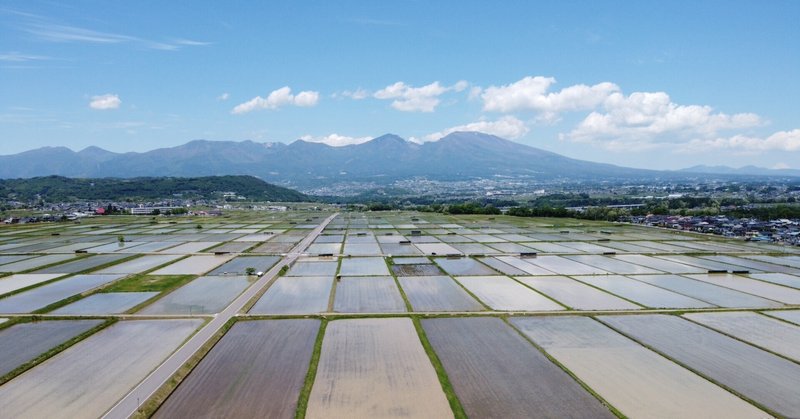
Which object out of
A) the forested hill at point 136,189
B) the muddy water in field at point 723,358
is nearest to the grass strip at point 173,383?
the muddy water in field at point 723,358

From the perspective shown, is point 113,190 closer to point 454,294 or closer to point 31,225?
point 31,225

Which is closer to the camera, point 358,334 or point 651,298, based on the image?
point 358,334

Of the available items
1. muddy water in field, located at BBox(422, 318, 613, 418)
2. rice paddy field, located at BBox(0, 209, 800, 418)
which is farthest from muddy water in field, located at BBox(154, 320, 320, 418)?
muddy water in field, located at BBox(422, 318, 613, 418)

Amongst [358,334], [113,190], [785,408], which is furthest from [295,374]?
[113,190]

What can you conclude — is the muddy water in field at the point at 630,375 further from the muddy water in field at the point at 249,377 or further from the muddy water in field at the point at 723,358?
the muddy water in field at the point at 249,377

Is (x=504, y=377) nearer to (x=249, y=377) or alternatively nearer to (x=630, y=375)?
(x=630, y=375)

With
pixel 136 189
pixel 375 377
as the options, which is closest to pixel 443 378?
pixel 375 377
